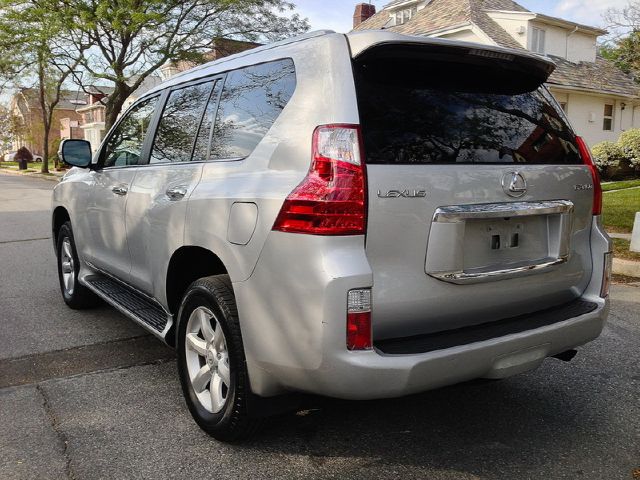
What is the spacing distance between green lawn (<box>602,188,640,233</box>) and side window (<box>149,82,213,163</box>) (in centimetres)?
784

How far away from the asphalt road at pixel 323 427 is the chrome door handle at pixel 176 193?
1184 millimetres

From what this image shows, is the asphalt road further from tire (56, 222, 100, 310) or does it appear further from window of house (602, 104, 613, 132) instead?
window of house (602, 104, 613, 132)

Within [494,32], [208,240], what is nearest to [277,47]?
[208,240]

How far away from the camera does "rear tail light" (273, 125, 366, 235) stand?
7.89 ft

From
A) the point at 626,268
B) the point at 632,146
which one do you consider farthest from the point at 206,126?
the point at 632,146

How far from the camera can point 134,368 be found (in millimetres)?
4035

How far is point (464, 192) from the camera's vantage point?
2.62 metres

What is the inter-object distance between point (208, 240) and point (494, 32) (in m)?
23.7

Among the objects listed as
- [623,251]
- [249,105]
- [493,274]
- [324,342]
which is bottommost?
[623,251]

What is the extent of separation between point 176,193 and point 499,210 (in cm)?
171

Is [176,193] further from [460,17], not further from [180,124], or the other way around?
[460,17]

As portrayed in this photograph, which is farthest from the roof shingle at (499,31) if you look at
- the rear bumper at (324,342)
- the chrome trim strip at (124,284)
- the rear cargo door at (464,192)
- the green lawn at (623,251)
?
the rear bumper at (324,342)

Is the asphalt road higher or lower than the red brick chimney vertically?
lower

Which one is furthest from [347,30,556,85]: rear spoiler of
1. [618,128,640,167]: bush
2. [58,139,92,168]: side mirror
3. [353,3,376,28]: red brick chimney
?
[353,3,376,28]: red brick chimney
